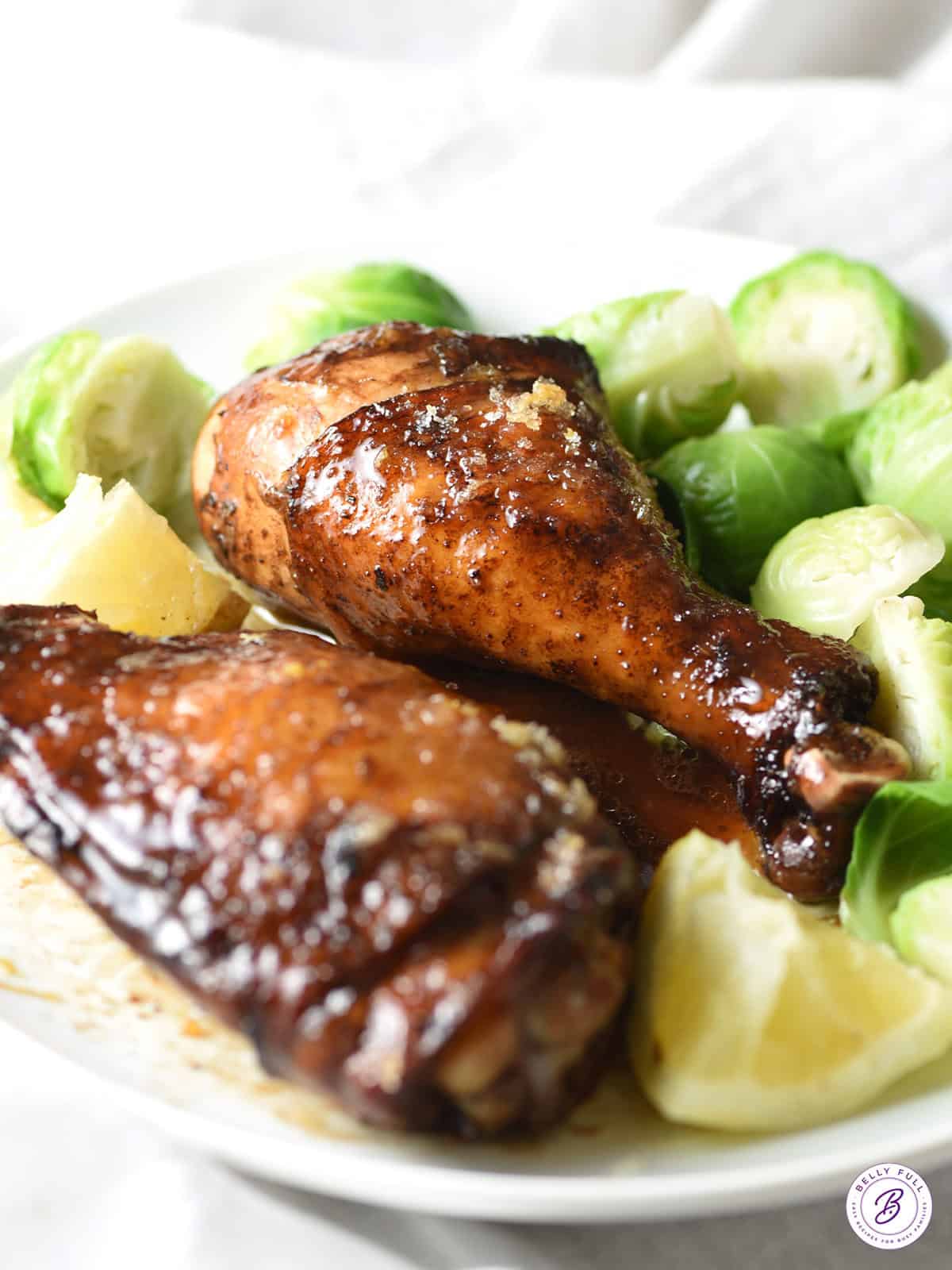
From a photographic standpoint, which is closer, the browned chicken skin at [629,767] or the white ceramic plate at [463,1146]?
the white ceramic plate at [463,1146]

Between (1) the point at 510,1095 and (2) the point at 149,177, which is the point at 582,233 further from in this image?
(1) the point at 510,1095

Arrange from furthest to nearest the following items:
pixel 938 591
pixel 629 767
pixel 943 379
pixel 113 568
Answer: pixel 943 379, pixel 938 591, pixel 113 568, pixel 629 767

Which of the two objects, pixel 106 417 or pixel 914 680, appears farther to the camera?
pixel 106 417

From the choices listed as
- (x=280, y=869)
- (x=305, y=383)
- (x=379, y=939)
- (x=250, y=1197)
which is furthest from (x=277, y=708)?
(x=305, y=383)

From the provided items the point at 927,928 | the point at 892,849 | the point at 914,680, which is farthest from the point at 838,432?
the point at 927,928

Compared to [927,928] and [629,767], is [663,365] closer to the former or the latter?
[629,767]

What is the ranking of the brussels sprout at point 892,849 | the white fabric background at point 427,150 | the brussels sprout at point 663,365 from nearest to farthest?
1. the brussels sprout at point 892,849
2. the brussels sprout at point 663,365
3. the white fabric background at point 427,150

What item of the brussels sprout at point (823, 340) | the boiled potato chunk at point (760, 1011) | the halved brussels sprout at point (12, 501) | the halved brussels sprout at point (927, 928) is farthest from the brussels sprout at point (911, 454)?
the halved brussels sprout at point (12, 501)

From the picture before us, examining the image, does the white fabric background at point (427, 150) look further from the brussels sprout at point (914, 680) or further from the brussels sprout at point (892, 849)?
the brussels sprout at point (892, 849)
